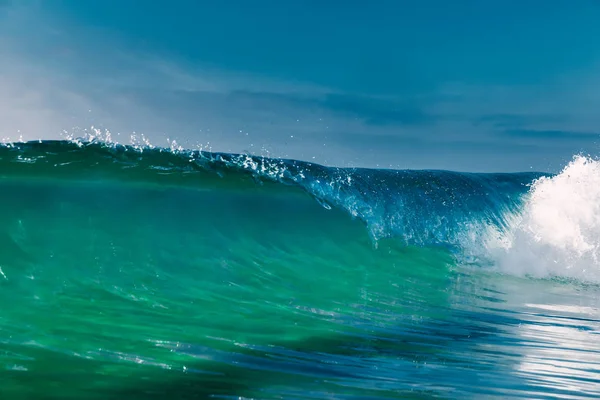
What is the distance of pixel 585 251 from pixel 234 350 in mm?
8252

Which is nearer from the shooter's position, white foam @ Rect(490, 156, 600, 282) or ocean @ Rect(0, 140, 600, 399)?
ocean @ Rect(0, 140, 600, 399)

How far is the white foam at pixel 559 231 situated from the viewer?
1057 cm

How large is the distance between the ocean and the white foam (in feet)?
0.12

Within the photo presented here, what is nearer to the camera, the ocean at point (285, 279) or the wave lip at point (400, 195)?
the ocean at point (285, 279)

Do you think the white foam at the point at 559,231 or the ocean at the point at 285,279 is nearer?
the ocean at the point at 285,279

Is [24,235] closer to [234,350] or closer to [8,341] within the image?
[8,341]

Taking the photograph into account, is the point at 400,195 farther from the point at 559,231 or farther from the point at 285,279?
the point at 285,279

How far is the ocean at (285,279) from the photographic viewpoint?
387 cm

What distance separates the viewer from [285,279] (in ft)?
26.5

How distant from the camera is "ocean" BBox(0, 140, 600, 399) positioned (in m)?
3.87

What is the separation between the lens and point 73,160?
11156 mm

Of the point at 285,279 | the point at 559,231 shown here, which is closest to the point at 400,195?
the point at 559,231

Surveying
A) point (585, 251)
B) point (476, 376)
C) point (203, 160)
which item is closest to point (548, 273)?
point (585, 251)

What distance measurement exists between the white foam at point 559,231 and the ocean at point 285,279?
38 mm
